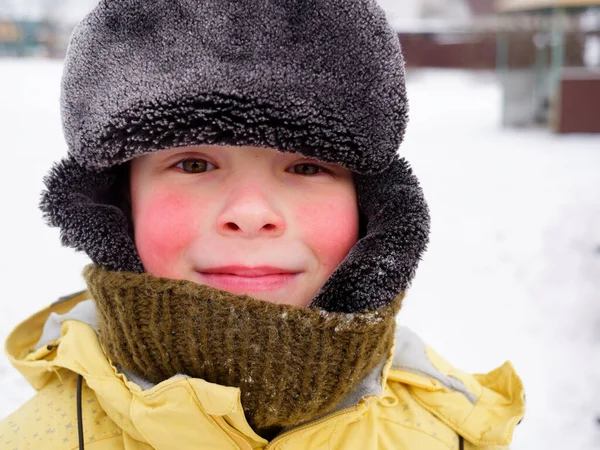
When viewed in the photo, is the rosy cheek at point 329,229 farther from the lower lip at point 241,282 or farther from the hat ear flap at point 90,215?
the hat ear flap at point 90,215

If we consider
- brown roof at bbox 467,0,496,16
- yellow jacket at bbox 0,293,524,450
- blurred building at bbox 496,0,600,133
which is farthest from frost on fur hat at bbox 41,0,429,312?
brown roof at bbox 467,0,496,16

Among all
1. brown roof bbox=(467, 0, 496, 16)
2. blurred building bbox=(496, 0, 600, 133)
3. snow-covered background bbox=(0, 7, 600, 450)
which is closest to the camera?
snow-covered background bbox=(0, 7, 600, 450)

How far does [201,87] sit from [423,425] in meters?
0.85

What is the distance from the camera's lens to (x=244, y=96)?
1.10 meters

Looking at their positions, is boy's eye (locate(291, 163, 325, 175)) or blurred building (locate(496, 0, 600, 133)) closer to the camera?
boy's eye (locate(291, 163, 325, 175))

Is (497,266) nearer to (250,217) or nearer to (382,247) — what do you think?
(382,247)

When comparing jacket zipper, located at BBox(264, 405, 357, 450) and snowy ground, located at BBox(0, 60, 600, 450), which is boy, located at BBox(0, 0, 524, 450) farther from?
snowy ground, located at BBox(0, 60, 600, 450)

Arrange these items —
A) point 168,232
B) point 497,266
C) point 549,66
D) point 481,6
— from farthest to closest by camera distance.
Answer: point 481,6
point 549,66
point 497,266
point 168,232

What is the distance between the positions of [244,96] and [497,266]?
388cm

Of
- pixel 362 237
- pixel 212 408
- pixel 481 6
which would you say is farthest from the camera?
pixel 481 6

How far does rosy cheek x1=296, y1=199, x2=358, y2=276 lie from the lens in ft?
4.03

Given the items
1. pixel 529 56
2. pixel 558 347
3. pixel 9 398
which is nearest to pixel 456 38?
pixel 529 56

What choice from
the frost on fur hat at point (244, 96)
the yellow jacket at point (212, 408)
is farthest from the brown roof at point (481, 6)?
the frost on fur hat at point (244, 96)

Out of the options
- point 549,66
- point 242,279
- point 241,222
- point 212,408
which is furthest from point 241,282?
point 549,66
